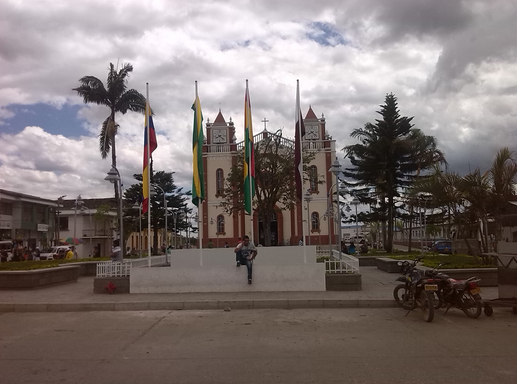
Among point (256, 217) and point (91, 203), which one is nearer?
point (256, 217)

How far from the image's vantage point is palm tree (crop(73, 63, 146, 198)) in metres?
28.7

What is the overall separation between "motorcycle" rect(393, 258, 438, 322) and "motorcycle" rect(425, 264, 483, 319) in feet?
1.07

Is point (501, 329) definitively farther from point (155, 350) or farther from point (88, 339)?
point (88, 339)

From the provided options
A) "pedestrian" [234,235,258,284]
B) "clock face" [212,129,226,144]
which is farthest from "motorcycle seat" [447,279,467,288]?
"clock face" [212,129,226,144]

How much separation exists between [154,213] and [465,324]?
41896mm

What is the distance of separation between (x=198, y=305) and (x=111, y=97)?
73.8 feet

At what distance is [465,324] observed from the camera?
8516mm

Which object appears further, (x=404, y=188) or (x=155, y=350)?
(x=404, y=188)

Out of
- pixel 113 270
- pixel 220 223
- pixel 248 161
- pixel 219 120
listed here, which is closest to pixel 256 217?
pixel 220 223

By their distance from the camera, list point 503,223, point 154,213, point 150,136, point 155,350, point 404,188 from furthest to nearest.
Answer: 1. point 154,213
2. point 404,188
3. point 150,136
4. point 503,223
5. point 155,350

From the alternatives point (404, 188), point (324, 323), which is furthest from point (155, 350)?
point (404, 188)

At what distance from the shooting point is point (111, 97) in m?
29.8

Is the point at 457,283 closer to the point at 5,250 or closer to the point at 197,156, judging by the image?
the point at 197,156

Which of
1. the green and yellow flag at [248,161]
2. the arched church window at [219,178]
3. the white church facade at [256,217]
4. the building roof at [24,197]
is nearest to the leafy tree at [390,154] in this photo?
the white church facade at [256,217]
